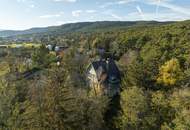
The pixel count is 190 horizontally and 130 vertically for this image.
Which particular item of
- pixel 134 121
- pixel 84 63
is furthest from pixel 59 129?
pixel 84 63

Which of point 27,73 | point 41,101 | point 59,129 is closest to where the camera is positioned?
point 59,129

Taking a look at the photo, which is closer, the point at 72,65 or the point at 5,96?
the point at 5,96

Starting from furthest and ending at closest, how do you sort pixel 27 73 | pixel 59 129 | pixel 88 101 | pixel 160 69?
pixel 27 73
pixel 160 69
pixel 88 101
pixel 59 129

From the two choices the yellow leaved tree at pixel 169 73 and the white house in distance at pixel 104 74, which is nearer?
the yellow leaved tree at pixel 169 73

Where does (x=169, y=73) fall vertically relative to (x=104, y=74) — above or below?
above

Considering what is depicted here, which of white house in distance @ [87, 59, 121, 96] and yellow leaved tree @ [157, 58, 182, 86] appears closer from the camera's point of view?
yellow leaved tree @ [157, 58, 182, 86]

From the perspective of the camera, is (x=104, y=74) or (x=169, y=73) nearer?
(x=169, y=73)

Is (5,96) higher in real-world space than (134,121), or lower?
higher

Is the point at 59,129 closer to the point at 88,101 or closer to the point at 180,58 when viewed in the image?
the point at 88,101
